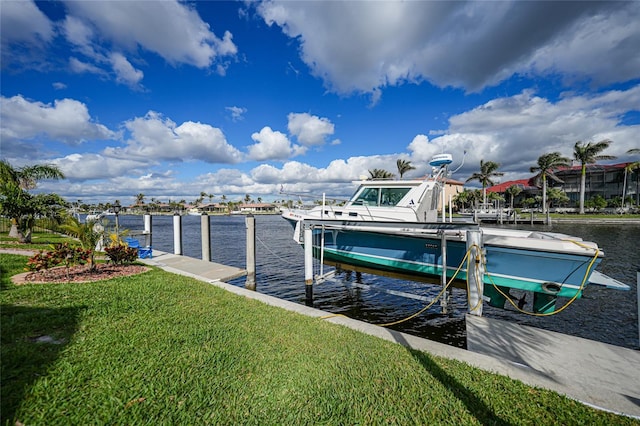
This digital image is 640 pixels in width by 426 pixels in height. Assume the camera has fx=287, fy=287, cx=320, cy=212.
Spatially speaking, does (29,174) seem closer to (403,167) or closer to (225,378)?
(225,378)

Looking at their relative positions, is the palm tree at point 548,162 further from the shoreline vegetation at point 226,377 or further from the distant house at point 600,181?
the shoreline vegetation at point 226,377

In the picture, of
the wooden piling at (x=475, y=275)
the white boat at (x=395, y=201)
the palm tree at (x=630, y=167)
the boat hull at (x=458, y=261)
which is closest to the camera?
the wooden piling at (x=475, y=275)

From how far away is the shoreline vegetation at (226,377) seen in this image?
2.60 meters

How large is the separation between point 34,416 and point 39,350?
125 centimetres

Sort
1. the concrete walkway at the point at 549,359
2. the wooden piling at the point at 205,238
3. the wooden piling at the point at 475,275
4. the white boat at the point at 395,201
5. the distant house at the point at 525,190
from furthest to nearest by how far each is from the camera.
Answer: the distant house at the point at 525,190, the wooden piling at the point at 205,238, the white boat at the point at 395,201, the wooden piling at the point at 475,275, the concrete walkway at the point at 549,359

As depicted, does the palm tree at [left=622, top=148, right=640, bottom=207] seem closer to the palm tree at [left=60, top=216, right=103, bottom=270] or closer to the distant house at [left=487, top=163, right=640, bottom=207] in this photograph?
the distant house at [left=487, top=163, right=640, bottom=207]

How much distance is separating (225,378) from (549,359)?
183 inches

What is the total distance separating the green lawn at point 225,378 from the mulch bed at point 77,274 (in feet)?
5.64

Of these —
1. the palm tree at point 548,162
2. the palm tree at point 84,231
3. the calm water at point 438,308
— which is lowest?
the calm water at point 438,308

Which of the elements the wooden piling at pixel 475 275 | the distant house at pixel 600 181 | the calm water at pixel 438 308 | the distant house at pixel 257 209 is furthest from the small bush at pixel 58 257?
the distant house at pixel 257 209

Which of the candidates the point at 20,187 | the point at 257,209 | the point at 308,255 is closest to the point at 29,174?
the point at 20,187

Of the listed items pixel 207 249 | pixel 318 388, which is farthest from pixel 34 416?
pixel 207 249

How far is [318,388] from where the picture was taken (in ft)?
10.1

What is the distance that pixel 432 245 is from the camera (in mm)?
7871
